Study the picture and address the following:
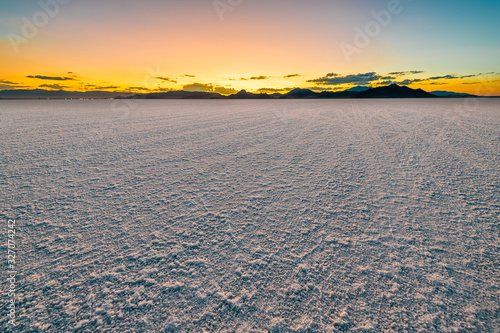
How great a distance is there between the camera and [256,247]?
266 cm

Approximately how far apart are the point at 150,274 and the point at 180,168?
353 cm

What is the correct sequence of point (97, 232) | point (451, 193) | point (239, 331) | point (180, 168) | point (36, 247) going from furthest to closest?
point (180, 168), point (451, 193), point (97, 232), point (36, 247), point (239, 331)

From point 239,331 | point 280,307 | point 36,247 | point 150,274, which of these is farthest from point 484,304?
point 36,247

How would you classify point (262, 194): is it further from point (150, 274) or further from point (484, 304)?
point (484, 304)

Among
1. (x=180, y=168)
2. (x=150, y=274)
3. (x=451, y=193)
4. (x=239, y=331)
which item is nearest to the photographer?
(x=239, y=331)

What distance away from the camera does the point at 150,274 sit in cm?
226

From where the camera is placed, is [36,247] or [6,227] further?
[6,227]

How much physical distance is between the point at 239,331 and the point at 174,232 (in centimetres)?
159

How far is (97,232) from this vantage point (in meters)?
2.93

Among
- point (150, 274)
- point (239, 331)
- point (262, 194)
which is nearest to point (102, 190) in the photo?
point (150, 274)

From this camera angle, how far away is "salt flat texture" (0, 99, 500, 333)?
185 cm

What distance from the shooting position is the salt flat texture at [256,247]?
185 cm

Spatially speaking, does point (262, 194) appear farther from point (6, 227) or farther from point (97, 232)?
point (6, 227)

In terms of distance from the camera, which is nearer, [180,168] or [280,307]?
[280,307]
